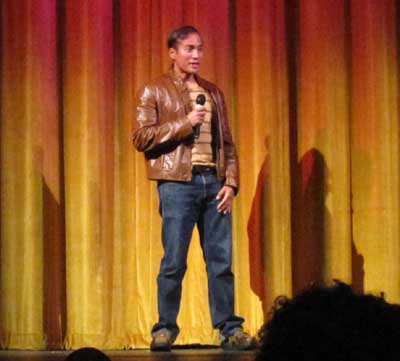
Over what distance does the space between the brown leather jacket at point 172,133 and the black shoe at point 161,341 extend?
0.65 metres

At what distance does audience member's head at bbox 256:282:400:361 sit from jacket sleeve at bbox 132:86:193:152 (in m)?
2.95

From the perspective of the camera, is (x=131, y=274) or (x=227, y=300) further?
(x=131, y=274)

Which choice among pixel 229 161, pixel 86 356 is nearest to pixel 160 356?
pixel 229 161

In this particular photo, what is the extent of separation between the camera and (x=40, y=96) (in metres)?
4.86

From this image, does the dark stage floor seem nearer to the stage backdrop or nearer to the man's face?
the stage backdrop

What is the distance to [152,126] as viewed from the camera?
396cm

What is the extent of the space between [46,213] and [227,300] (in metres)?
1.28

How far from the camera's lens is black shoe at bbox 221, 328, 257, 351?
153 inches

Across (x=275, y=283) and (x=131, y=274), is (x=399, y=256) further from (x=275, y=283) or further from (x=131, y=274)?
(x=131, y=274)

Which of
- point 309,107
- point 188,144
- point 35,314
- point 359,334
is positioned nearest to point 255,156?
point 309,107

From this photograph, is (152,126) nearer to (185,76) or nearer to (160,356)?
(185,76)

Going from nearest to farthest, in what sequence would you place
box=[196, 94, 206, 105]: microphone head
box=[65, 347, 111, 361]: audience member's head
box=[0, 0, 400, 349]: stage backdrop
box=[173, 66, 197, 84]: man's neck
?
box=[65, 347, 111, 361]: audience member's head < box=[196, 94, 206, 105]: microphone head < box=[173, 66, 197, 84]: man's neck < box=[0, 0, 400, 349]: stage backdrop

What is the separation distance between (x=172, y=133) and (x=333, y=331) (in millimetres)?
3002

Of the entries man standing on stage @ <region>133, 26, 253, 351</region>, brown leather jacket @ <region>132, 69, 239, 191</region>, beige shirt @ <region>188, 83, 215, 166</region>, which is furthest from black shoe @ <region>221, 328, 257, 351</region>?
beige shirt @ <region>188, 83, 215, 166</region>
